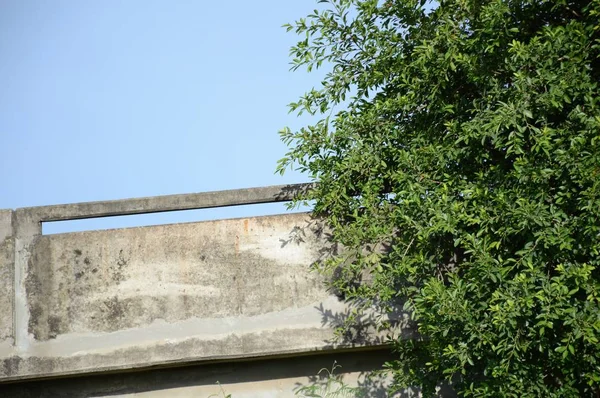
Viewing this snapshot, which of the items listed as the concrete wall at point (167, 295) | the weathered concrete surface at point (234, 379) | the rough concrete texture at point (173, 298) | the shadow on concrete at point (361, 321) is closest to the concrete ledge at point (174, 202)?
the concrete wall at point (167, 295)

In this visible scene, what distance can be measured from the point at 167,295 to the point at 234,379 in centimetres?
96

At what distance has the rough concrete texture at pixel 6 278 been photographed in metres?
7.04

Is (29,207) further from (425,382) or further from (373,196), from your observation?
(425,382)

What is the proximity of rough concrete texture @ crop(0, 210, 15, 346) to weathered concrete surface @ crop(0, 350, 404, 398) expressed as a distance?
0.57m

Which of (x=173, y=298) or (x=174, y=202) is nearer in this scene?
(x=173, y=298)

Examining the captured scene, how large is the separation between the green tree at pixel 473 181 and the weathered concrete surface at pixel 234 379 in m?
0.56

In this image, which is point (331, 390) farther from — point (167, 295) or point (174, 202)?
point (174, 202)

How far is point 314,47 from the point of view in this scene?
7035 millimetres

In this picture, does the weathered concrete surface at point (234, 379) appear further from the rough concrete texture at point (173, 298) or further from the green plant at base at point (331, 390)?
the rough concrete texture at point (173, 298)

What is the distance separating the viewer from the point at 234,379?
7188mm

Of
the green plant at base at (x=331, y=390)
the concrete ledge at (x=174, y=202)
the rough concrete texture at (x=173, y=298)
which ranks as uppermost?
the concrete ledge at (x=174, y=202)

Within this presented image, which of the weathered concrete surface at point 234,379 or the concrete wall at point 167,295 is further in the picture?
the weathered concrete surface at point 234,379

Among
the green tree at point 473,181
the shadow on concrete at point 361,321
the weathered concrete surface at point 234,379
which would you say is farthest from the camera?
the weathered concrete surface at point 234,379

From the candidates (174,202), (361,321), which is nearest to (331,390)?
(361,321)
